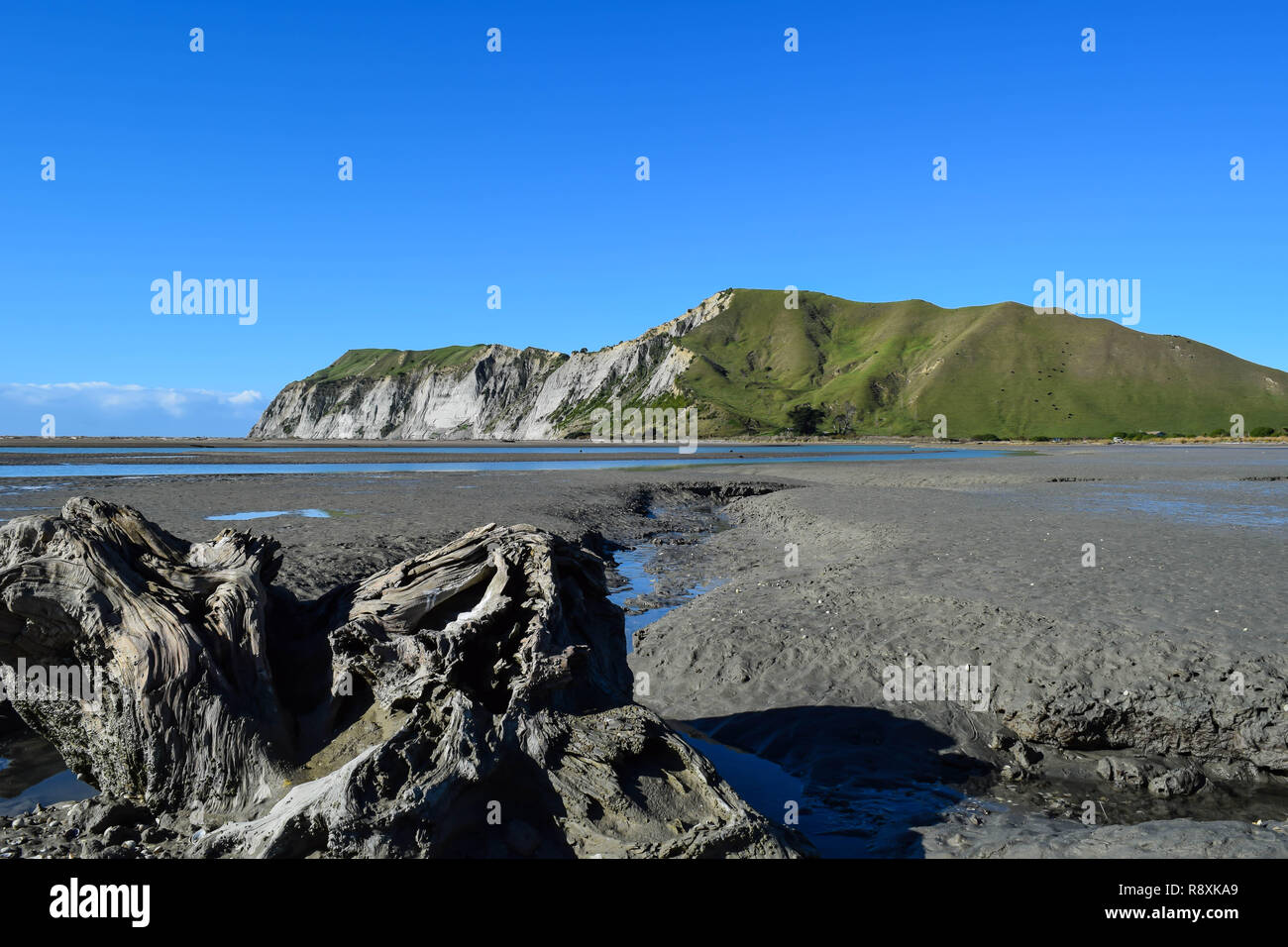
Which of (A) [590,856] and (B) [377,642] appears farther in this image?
(B) [377,642]

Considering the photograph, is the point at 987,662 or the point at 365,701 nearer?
the point at 365,701

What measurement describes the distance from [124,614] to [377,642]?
245 cm

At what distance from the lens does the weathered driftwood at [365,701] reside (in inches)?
213

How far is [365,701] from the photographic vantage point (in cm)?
700

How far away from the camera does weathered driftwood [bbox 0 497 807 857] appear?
5.42 m

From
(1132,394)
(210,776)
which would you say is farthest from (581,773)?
(1132,394)

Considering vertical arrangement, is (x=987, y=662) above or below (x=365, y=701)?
below

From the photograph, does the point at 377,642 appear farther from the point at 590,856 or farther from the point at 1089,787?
the point at 1089,787

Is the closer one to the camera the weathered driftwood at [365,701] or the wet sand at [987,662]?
the weathered driftwood at [365,701]

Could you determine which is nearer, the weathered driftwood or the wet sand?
the weathered driftwood
